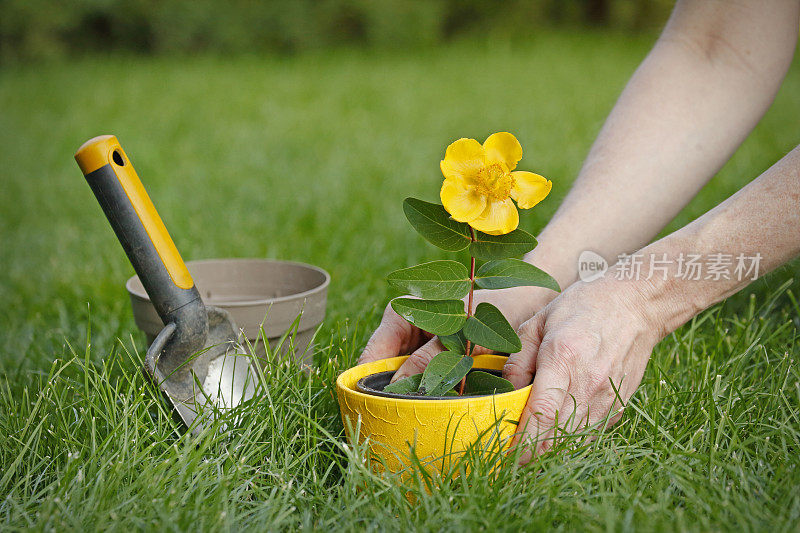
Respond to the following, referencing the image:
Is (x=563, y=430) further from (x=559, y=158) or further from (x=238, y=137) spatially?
(x=238, y=137)

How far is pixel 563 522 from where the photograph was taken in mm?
922

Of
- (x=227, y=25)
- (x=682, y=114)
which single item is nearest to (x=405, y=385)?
(x=682, y=114)

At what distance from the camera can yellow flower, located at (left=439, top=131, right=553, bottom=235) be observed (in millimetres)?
965

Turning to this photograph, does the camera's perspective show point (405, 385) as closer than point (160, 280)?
Yes

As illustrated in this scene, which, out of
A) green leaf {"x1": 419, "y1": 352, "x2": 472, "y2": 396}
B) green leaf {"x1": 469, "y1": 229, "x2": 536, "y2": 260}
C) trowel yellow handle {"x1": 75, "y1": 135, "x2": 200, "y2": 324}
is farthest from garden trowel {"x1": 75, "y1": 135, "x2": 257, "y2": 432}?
green leaf {"x1": 469, "y1": 229, "x2": 536, "y2": 260}

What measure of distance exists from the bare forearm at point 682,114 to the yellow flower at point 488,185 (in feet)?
1.14

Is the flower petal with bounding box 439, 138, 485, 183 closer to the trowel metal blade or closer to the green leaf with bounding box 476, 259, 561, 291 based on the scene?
the green leaf with bounding box 476, 259, 561, 291

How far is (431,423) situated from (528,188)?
Answer: 34 cm

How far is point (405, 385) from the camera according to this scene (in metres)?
1.04

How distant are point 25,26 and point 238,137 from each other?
655 centimetres

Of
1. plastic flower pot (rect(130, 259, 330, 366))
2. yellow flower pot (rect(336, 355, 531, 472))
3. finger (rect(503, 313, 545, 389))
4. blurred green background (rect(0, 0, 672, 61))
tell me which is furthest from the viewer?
blurred green background (rect(0, 0, 672, 61))

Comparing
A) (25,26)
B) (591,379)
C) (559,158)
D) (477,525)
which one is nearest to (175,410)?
(477,525)

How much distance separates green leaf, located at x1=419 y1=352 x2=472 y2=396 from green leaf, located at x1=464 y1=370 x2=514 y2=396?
0.04 meters

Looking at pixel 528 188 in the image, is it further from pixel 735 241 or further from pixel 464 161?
pixel 735 241
